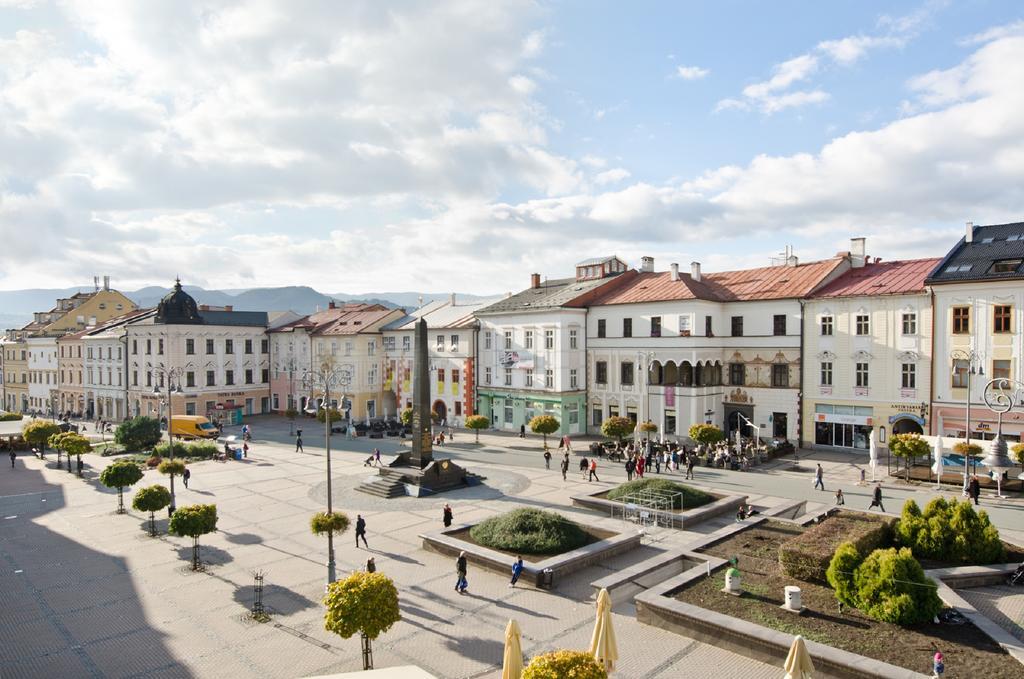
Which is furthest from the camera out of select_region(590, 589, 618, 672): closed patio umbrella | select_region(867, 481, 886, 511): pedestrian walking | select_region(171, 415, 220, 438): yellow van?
select_region(171, 415, 220, 438): yellow van

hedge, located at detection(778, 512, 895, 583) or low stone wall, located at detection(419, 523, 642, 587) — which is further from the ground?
hedge, located at detection(778, 512, 895, 583)

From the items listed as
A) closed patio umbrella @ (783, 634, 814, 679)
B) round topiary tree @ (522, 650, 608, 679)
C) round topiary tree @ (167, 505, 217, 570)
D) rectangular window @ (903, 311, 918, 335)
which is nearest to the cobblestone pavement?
round topiary tree @ (167, 505, 217, 570)

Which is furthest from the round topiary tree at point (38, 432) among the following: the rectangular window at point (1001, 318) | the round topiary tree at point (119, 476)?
the rectangular window at point (1001, 318)

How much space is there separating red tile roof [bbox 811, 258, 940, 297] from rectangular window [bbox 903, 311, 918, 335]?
1.26 m

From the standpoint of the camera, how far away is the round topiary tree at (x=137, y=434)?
1833 inches

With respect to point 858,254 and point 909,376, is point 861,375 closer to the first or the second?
point 909,376

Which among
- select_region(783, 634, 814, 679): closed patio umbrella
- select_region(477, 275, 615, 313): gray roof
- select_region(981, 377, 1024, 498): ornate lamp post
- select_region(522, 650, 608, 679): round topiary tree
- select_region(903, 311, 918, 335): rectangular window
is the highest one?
select_region(477, 275, 615, 313): gray roof

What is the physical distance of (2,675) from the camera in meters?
14.6

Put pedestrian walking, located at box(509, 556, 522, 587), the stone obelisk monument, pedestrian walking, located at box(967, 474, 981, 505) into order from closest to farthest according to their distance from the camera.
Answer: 1. pedestrian walking, located at box(509, 556, 522, 587)
2. pedestrian walking, located at box(967, 474, 981, 505)
3. the stone obelisk monument

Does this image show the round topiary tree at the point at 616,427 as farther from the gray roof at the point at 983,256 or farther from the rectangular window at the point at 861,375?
the gray roof at the point at 983,256

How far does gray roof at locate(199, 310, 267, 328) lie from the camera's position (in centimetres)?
6559

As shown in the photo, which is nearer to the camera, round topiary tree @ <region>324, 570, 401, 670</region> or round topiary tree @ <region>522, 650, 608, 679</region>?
round topiary tree @ <region>522, 650, 608, 679</region>

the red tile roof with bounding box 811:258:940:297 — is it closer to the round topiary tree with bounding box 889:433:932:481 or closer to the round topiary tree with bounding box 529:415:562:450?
the round topiary tree with bounding box 889:433:932:481

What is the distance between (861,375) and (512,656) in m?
35.7
